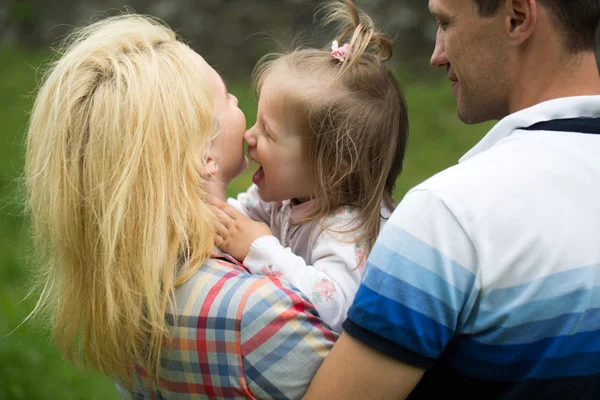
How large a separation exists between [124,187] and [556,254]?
103 cm

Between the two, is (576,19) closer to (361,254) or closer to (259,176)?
(361,254)

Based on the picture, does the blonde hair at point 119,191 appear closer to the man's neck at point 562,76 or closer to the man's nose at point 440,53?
the man's nose at point 440,53

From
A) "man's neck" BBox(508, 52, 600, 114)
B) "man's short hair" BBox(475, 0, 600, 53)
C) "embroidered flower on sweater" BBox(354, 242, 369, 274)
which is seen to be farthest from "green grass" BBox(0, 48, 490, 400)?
"man's short hair" BBox(475, 0, 600, 53)

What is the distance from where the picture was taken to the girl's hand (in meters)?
2.30

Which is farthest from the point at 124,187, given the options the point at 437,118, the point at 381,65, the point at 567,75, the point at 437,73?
the point at 437,73

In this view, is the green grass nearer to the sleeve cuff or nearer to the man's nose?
the sleeve cuff

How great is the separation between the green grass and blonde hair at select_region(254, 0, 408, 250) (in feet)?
3.04

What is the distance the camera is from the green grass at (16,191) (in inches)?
163

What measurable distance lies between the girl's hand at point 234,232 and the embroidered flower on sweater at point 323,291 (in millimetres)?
234

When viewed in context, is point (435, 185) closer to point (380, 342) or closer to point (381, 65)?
point (380, 342)

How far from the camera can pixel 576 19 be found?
207 centimetres

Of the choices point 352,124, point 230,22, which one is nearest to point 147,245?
point 352,124

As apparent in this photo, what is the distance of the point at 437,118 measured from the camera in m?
8.66

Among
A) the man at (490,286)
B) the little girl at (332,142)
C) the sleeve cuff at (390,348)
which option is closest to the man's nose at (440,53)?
the little girl at (332,142)
